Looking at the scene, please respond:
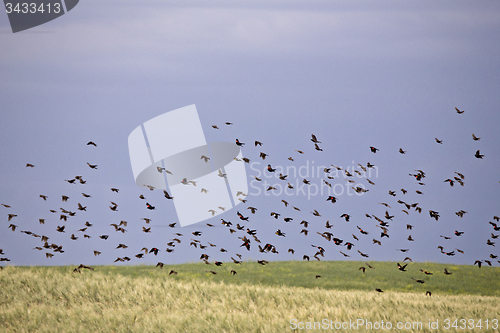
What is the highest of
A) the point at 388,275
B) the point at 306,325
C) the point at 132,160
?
the point at 132,160

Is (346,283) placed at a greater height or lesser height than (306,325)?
lesser

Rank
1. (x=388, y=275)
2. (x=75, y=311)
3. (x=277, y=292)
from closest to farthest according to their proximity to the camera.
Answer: (x=75, y=311) → (x=277, y=292) → (x=388, y=275)

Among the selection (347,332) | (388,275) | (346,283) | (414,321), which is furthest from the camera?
(388,275)

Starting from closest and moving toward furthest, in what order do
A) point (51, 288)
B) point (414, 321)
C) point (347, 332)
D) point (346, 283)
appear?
1. point (347, 332)
2. point (414, 321)
3. point (51, 288)
4. point (346, 283)

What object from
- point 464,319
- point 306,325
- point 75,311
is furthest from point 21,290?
point 464,319

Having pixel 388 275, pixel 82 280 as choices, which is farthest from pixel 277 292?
pixel 388 275

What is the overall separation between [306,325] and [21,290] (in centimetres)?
1398

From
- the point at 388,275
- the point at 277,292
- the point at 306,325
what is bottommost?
the point at 388,275

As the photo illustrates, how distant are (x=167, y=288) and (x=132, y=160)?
924cm

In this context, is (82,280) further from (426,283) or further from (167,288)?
(426,283)

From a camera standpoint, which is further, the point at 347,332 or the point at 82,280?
the point at 82,280

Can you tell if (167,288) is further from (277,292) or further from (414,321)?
(414,321)

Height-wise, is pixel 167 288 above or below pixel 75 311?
below

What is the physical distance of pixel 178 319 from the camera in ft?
49.6
